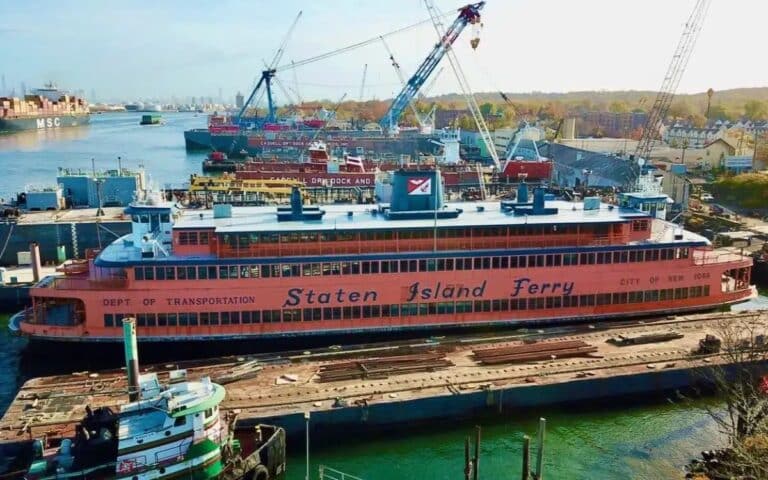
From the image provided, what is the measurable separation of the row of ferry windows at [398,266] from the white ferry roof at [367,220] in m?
1.73

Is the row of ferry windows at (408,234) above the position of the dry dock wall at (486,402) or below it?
above

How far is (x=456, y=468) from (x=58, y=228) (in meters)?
35.4

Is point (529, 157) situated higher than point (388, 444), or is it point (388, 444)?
point (529, 157)

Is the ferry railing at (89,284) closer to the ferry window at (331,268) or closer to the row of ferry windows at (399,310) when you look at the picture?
the row of ferry windows at (399,310)

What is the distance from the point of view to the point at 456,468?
2170 centimetres

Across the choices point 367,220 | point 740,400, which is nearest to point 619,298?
point 740,400

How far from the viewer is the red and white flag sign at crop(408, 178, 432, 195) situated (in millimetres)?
34125

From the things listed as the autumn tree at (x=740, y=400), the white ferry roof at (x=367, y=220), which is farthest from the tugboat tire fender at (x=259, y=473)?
the white ferry roof at (x=367, y=220)

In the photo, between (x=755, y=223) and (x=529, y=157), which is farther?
(x=529, y=157)

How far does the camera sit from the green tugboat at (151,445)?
685 inches

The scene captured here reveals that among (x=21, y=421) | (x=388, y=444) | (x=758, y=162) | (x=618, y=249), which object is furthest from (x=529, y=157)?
(x=21, y=421)

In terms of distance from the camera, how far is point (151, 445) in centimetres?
1755

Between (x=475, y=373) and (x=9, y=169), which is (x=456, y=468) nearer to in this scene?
(x=475, y=373)

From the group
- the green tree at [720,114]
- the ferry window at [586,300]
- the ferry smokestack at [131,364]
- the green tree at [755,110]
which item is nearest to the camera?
the ferry smokestack at [131,364]
